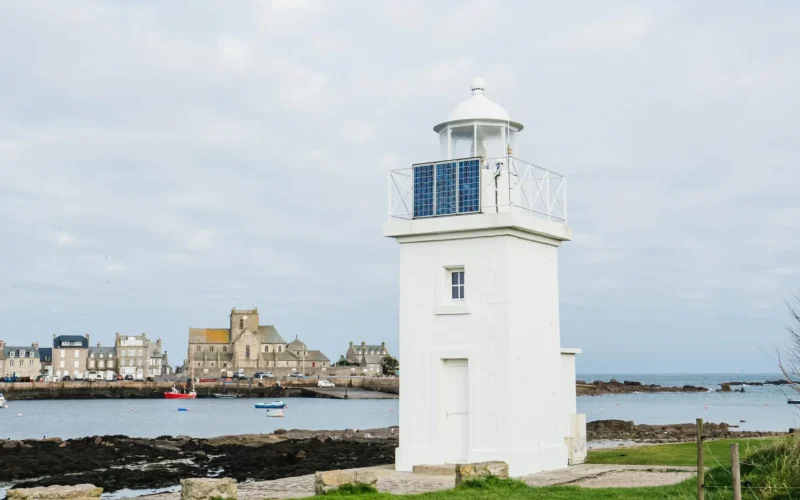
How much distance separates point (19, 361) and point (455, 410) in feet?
415

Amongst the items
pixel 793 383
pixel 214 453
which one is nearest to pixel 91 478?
pixel 214 453

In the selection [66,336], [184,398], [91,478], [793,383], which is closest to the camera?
[793,383]

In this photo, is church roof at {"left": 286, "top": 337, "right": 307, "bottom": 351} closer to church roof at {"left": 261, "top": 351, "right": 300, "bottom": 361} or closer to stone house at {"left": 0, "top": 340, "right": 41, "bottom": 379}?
church roof at {"left": 261, "top": 351, "right": 300, "bottom": 361}

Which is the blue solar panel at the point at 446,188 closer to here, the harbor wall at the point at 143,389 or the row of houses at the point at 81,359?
the harbor wall at the point at 143,389

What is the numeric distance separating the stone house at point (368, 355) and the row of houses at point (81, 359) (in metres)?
34.0

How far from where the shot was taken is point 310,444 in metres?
27.6

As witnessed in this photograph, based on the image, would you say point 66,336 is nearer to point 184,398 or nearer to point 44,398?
point 44,398

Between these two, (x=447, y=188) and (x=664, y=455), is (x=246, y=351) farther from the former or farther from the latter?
(x=447, y=188)

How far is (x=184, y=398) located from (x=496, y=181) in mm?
95295

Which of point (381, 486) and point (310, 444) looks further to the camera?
point (310, 444)

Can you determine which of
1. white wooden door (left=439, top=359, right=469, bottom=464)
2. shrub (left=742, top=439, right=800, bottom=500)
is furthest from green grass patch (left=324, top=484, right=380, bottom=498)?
shrub (left=742, top=439, right=800, bottom=500)

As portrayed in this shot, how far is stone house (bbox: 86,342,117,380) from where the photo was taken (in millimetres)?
134000

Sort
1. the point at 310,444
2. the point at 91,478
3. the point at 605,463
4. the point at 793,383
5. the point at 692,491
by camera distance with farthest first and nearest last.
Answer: the point at 310,444 < the point at 91,478 < the point at 605,463 < the point at 692,491 < the point at 793,383

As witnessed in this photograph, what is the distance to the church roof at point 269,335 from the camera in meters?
150
